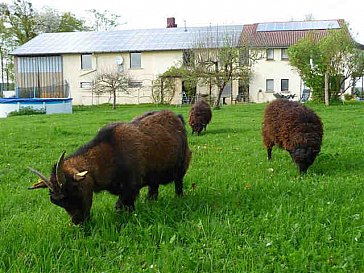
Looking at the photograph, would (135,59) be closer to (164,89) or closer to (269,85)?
(164,89)

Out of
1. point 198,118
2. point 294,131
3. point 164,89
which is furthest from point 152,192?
point 164,89

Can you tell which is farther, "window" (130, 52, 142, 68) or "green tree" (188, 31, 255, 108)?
"window" (130, 52, 142, 68)

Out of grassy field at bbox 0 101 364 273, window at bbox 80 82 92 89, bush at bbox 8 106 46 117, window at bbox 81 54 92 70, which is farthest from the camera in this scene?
window at bbox 81 54 92 70

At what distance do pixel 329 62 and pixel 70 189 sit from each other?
106 feet

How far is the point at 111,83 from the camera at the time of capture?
43.4 m

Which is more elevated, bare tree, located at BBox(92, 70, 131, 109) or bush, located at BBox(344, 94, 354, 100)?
bare tree, located at BBox(92, 70, 131, 109)

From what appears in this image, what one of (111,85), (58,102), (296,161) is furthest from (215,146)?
(111,85)

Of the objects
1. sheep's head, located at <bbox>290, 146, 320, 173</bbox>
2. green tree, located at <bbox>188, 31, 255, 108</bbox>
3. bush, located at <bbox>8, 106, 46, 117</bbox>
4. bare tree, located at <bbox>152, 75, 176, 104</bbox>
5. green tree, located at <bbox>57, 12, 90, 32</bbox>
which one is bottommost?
sheep's head, located at <bbox>290, 146, 320, 173</bbox>

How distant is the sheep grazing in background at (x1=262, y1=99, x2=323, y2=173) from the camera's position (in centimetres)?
868

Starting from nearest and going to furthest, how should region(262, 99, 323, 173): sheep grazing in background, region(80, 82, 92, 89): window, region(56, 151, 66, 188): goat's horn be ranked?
region(56, 151, 66, 188): goat's horn
region(262, 99, 323, 173): sheep grazing in background
region(80, 82, 92, 89): window

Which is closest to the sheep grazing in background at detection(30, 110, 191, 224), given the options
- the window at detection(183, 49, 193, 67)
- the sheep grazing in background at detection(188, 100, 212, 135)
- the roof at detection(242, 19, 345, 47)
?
the sheep grazing in background at detection(188, 100, 212, 135)

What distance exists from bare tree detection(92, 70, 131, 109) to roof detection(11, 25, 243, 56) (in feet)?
13.9

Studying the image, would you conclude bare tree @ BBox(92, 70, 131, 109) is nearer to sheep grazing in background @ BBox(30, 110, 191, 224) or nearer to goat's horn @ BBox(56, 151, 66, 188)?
sheep grazing in background @ BBox(30, 110, 191, 224)

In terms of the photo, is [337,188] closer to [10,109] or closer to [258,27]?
[10,109]
